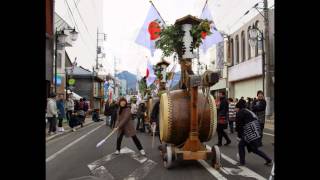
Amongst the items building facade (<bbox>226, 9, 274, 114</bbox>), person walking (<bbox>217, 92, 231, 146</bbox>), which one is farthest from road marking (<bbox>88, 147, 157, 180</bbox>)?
building facade (<bbox>226, 9, 274, 114</bbox>)

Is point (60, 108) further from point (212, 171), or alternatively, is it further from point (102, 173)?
point (212, 171)

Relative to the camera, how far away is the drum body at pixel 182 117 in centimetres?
861

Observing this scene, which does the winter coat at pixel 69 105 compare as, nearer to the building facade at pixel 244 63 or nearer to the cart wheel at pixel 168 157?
the cart wheel at pixel 168 157

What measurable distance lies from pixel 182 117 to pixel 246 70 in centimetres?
2901

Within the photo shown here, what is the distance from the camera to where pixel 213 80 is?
281 inches

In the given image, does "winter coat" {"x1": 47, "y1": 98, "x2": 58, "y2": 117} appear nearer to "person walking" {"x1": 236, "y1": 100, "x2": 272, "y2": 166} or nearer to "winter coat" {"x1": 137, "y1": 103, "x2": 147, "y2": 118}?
"winter coat" {"x1": 137, "y1": 103, "x2": 147, "y2": 118}

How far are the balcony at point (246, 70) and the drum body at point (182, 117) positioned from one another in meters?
24.5

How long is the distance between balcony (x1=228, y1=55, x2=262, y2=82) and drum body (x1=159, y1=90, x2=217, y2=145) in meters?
24.5

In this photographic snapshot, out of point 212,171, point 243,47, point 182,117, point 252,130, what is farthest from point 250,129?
point 243,47

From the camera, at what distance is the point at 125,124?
1084 cm
